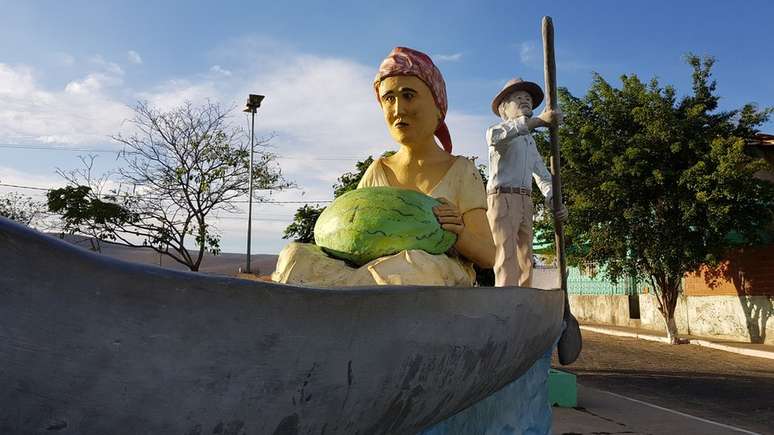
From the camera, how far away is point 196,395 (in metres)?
0.75

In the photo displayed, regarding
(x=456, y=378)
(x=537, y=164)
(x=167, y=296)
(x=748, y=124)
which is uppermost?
(x=748, y=124)

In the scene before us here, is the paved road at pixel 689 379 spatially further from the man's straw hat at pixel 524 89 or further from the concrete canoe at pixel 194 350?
the concrete canoe at pixel 194 350

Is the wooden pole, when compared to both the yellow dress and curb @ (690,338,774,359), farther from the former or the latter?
curb @ (690,338,774,359)

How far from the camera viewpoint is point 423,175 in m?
2.77

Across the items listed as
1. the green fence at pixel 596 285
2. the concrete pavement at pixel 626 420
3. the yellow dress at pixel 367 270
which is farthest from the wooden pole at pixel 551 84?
the green fence at pixel 596 285

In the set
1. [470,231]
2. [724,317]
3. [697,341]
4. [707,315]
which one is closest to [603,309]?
[707,315]

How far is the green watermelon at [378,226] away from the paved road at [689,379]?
14.6 feet

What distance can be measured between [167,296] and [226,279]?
72 millimetres

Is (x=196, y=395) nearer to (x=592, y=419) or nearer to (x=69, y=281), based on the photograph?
(x=69, y=281)

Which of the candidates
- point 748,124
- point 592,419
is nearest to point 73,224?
point 592,419

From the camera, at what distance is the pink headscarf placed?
8.48ft

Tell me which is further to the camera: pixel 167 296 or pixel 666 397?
pixel 666 397

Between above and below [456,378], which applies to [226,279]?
above

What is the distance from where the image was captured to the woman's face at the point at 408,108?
262cm
